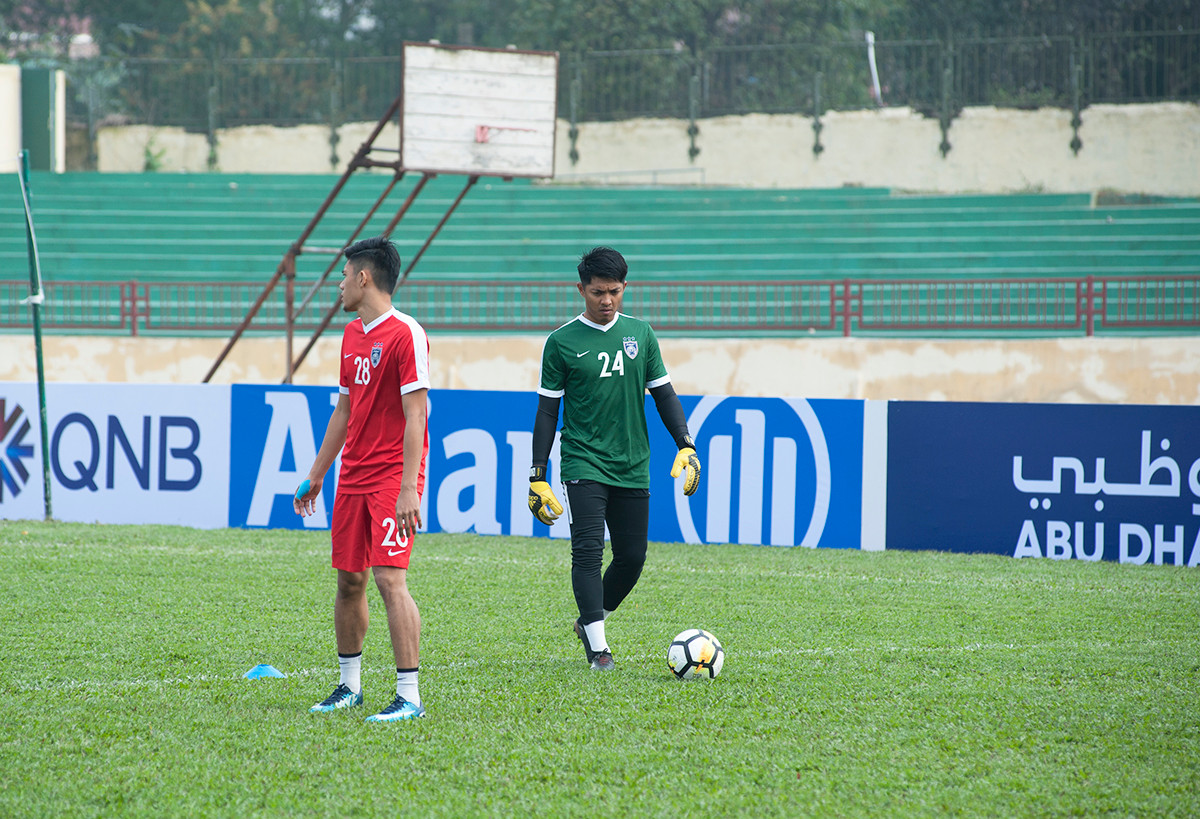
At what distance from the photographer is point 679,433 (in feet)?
18.9

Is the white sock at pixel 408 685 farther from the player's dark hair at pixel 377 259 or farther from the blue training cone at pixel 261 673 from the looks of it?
the player's dark hair at pixel 377 259

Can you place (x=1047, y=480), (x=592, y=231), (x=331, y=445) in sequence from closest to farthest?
(x=331, y=445)
(x=1047, y=480)
(x=592, y=231)

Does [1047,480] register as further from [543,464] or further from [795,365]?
[795,365]

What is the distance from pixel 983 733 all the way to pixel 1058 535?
527 cm

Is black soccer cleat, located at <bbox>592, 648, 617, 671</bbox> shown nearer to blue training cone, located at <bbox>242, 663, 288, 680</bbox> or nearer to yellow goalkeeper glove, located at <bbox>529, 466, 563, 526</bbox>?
yellow goalkeeper glove, located at <bbox>529, 466, 563, 526</bbox>

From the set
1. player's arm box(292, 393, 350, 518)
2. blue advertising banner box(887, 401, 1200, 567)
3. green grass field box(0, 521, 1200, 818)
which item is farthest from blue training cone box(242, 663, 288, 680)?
blue advertising banner box(887, 401, 1200, 567)

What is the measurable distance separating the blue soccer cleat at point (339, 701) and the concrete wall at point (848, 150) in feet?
71.0

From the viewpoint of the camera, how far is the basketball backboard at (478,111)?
13438 millimetres

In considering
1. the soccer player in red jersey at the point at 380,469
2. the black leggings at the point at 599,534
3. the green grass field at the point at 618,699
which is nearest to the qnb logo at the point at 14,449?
the green grass field at the point at 618,699

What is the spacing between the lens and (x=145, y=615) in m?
6.80

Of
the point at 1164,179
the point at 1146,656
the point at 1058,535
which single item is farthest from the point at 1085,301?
the point at 1146,656

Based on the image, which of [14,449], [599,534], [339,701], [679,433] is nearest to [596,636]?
[599,534]

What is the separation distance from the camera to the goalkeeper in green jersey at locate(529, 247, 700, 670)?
5547 millimetres

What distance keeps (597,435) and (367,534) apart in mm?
1369
